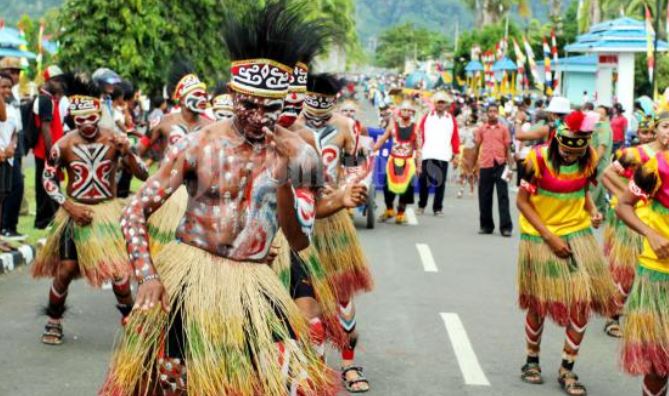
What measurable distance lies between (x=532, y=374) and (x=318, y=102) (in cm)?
230

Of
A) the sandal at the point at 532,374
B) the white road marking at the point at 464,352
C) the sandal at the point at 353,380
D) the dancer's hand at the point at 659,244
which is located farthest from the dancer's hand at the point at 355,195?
the sandal at the point at 532,374

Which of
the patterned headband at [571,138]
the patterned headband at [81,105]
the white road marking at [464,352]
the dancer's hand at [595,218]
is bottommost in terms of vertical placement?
the white road marking at [464,352]

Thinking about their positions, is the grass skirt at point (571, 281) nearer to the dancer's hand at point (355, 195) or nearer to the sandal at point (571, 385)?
the sandal at point (571, 385)

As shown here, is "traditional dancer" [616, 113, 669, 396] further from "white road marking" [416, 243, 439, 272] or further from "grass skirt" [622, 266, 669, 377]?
"white road marking" [416, 243, 439, 272]

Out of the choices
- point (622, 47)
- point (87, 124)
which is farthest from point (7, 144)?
point (622, 47)

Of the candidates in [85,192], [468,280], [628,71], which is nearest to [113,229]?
[85,192]

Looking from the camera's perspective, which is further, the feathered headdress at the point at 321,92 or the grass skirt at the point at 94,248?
the grass skirt at the point at 94,248

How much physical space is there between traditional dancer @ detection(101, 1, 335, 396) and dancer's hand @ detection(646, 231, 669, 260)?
2.04 metres

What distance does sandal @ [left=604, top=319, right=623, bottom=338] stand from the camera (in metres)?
9.04

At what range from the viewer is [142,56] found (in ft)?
77.5

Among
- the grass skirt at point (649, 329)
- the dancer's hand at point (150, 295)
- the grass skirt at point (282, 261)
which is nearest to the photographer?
the dancer's hand at point (150, 295)

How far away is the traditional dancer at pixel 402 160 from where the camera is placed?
1627 centimetres

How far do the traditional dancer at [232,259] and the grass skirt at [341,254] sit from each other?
7.42 feet

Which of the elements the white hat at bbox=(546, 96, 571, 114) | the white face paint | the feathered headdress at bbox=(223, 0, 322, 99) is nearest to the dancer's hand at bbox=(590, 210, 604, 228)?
the white hat at bbox=(546, 96, 571, 114)
